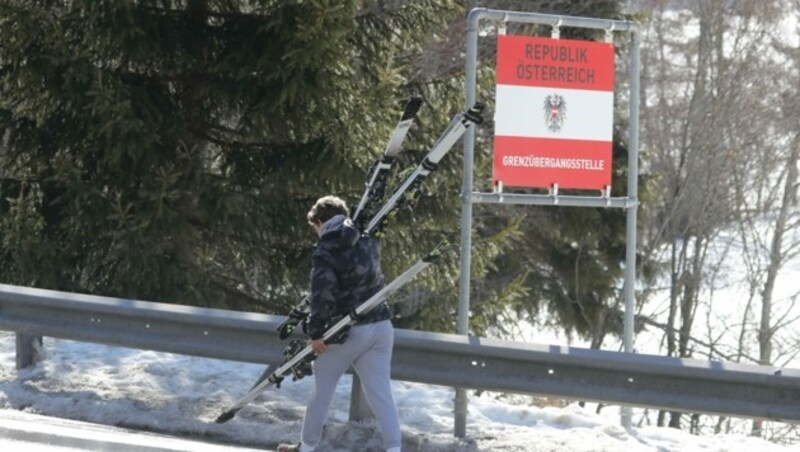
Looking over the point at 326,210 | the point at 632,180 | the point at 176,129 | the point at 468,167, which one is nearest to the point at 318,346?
the point at 326,210

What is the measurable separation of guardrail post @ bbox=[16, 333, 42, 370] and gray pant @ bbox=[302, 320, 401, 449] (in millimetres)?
2782

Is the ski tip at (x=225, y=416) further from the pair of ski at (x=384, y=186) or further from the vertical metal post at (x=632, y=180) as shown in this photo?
the vertical metal post at (x=632, y=180)

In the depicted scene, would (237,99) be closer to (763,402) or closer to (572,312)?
(763,402)

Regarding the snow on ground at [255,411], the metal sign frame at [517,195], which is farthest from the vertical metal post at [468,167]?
the snow on ground at [255,411]

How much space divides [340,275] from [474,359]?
126cm

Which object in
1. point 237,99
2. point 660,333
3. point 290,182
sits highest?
point 237,99

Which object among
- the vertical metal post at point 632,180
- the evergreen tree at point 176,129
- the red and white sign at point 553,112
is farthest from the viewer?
the evergreen tree at point 176,129

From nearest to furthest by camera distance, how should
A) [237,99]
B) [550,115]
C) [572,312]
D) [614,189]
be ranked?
[550,115] → [237,99] → [614,189] → [572,312]

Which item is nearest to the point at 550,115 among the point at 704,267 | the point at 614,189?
the point at 614,189

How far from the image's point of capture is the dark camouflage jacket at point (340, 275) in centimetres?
642

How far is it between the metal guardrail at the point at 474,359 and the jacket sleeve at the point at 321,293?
1070mm

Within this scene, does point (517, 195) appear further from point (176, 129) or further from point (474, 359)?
point (176, 129)

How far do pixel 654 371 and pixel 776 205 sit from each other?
2295 cm

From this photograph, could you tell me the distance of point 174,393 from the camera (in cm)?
833
